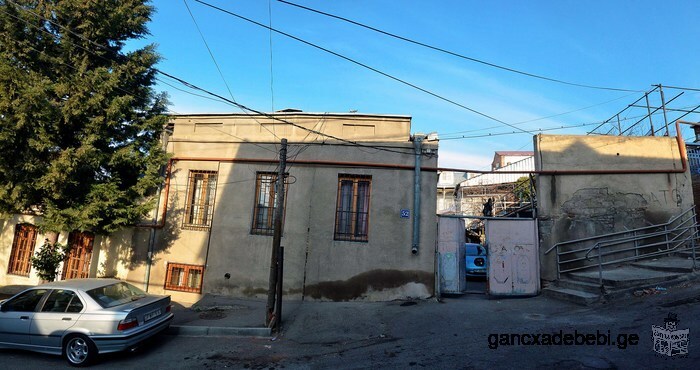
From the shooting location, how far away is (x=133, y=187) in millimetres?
10711

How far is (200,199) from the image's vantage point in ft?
38.6

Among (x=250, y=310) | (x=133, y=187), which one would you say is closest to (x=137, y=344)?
(x=250, y=310)

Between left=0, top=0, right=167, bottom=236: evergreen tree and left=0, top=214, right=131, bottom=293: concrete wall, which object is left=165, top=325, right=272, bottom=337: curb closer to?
left=0, top=0, right=167, bottom=236: evergreen tree

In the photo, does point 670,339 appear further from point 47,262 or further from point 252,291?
point 47,262

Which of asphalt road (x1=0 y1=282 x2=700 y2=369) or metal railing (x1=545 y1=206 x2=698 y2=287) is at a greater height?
metal railing (x1=545 y1=206 x2=698 y2=287)

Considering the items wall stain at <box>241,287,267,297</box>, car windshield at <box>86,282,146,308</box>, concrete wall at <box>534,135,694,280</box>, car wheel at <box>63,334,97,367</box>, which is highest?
concrete wall at <box>534,135,694,280</box>

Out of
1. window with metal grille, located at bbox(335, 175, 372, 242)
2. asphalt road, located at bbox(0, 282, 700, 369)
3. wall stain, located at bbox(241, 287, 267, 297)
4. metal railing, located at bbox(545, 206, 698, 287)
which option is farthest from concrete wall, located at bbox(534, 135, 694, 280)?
wall stain, located at bbox(241, 287, 267, 297)

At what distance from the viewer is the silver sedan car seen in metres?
6.34

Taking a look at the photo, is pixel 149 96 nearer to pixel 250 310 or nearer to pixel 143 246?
pixel 143 246

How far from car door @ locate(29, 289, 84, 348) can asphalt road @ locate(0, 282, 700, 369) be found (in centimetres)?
41

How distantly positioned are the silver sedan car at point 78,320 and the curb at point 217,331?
87 centimetres

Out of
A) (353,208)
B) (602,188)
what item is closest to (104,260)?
(353,208)

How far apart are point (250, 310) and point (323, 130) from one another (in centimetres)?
550

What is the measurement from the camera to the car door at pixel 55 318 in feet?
21.5
